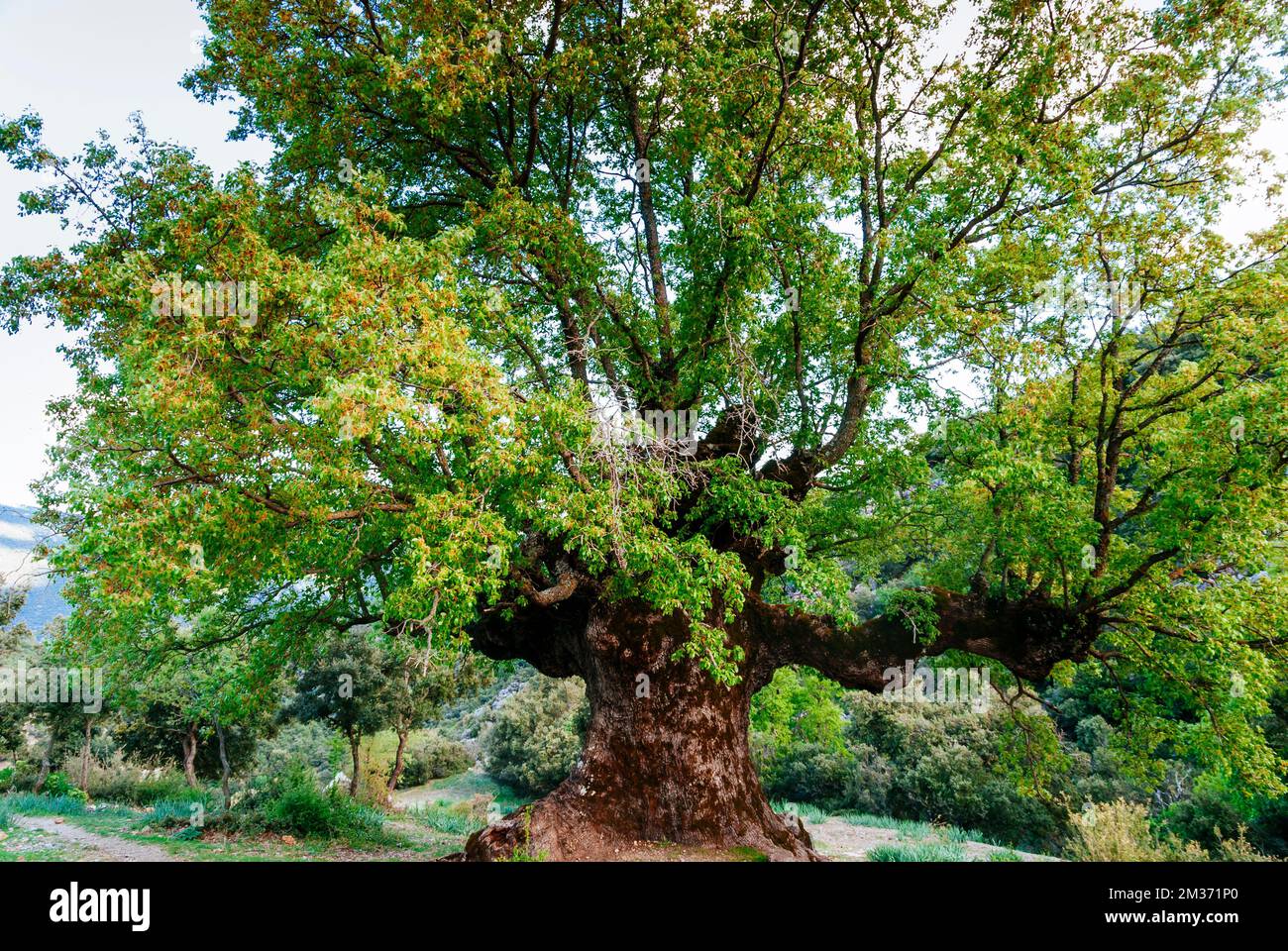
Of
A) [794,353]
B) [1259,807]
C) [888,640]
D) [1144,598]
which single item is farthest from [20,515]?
[1259,807]

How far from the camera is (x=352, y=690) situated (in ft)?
64.5

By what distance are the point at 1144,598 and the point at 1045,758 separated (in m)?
4.91

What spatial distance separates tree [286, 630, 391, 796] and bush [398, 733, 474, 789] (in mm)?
9626

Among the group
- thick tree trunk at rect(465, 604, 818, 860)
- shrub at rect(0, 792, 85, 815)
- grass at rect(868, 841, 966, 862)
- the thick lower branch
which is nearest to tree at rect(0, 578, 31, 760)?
shrub at rect(0, 792, 85, 815)

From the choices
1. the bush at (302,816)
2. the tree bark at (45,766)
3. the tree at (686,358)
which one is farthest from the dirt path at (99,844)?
the tree bark at (45,766)

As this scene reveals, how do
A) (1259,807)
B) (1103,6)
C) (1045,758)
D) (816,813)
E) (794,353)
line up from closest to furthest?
(1103,6), (794,353), (1045,758), (1259,807), (816,813)

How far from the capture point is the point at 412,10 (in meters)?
8.09

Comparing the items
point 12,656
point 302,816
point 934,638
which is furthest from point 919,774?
point 12,656

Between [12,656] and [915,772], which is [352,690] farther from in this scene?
[915,772]

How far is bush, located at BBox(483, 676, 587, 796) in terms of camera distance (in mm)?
25859

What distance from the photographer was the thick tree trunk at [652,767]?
8.58 metres

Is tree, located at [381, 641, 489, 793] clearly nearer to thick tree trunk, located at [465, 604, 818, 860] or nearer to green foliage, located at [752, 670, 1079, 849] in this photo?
green foliage, located at [752, 670, 1079, 849]

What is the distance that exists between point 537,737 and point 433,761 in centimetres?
783

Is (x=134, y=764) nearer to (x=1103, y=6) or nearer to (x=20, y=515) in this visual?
(x=20, y=515)
